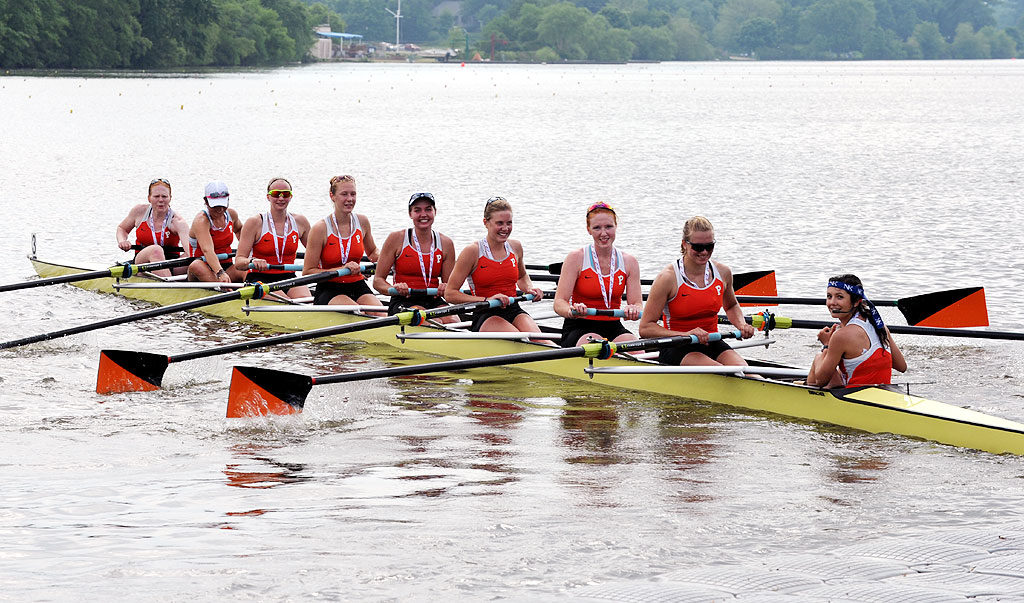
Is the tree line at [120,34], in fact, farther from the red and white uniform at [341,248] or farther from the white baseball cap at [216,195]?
the red and white uniform at [341,248]

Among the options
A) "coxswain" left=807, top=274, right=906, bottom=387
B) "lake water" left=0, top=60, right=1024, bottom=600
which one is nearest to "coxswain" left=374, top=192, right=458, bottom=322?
"lake water" left=0, top=60, right=1024, bottom=600

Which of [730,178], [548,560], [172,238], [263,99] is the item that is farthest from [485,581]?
[263,99]

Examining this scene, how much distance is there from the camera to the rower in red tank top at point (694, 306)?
8836mm

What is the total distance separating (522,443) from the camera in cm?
837

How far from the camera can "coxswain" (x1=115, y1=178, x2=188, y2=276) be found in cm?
1409

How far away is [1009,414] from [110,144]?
36.8 meters

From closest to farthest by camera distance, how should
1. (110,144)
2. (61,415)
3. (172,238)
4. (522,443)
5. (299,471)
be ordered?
(299,471)
(522,443)
(61,415)
(172,238)
(110,144)

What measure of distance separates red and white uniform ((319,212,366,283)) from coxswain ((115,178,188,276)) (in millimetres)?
2909

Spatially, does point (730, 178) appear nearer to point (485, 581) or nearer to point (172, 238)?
point (172, 238)

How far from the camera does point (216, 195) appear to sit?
42.7 feet

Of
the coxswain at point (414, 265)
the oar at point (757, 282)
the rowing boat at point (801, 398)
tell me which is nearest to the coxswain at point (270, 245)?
the rowing boat at point (801, 398)

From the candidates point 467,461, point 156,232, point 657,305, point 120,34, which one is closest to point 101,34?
point 120,34

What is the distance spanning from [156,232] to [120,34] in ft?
281

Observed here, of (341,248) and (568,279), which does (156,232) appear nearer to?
(341,248)
